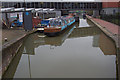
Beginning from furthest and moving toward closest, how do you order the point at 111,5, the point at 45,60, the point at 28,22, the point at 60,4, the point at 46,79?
the point at 60,4 < the point at 111,5 < the point at 28,22 < the point at 45,60 < the point at 46,79

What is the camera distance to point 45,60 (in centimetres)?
949

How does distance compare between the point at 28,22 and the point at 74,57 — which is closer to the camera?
the point at 74,57

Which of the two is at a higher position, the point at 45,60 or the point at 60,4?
the point at 60,4

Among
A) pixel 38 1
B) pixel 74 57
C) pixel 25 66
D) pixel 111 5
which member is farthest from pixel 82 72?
pixel 38 1

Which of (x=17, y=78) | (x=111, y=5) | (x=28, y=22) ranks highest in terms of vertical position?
(x=111, y=5)

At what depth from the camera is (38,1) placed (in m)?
40.8

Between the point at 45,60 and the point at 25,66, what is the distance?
52.0 inches

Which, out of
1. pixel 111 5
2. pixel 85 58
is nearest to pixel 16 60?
pixel 85 58

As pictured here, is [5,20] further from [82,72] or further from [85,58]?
[82,72]

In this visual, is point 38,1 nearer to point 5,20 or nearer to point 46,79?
point 5,20

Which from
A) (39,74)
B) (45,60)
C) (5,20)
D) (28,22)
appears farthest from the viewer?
(5,20)

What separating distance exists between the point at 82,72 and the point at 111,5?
97.6ft

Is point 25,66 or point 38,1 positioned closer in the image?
point 25,66

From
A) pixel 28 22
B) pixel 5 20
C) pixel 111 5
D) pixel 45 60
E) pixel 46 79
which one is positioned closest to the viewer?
pixel 46 79
